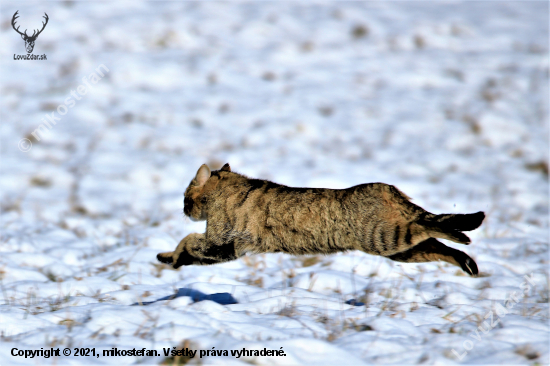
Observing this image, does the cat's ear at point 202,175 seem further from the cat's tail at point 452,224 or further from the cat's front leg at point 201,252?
the cat's tail at point 452,224

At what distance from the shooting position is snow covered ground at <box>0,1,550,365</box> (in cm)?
346

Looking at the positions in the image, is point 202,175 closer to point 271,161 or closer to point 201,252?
point 201,252

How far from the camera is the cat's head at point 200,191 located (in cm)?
466

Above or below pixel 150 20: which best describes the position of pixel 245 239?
below

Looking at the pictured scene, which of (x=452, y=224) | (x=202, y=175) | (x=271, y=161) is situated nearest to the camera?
(x=452, y=224)

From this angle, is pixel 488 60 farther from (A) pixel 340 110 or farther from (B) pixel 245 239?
(B) pixel 245 239

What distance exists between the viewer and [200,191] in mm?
4703

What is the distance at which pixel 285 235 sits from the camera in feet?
13.3

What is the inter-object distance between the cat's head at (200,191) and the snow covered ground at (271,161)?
675 mm

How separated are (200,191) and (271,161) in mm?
4248

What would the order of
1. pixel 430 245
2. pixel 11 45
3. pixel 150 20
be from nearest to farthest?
Result: pixel 430 245 → pixel 11 45 → pixel 150 20

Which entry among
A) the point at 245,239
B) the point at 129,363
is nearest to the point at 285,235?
the point at 245,239

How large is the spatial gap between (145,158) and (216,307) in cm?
570

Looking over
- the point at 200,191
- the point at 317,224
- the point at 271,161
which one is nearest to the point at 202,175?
the point at 200,191
